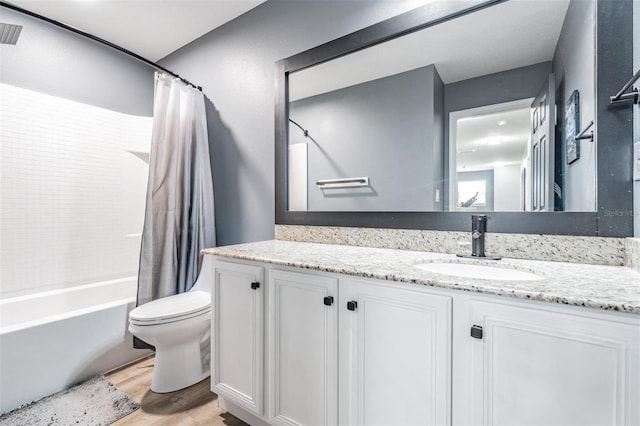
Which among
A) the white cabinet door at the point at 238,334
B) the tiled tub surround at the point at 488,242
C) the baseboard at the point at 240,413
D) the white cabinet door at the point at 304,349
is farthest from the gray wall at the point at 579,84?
the baseboard at the point at 240,413

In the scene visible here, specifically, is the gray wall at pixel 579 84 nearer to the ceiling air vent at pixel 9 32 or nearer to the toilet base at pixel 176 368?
the toilet base at pixel 176 368

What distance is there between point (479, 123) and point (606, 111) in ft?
1.38

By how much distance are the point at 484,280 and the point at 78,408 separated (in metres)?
2.03

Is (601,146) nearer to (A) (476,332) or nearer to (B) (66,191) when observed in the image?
(A) (476,332)

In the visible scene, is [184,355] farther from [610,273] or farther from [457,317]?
[610,273]

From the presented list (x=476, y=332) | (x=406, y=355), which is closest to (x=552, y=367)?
(x=476, y=332)

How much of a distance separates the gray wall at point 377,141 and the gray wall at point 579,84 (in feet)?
1.51

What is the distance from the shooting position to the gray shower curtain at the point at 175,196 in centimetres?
191

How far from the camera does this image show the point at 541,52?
118 cm

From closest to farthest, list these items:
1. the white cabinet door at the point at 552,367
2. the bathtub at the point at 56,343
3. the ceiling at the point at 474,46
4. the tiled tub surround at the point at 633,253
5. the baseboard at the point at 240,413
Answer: the white cabinet door at the point at 552,367
the tiled tub surround at the point at 633,253
the ceiling at the point at 474,46
the baseboard at the point at 240,413
the bathtub at the point at 56,343

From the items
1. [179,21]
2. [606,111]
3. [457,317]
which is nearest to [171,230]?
[179,21]

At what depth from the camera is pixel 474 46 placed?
132 cm

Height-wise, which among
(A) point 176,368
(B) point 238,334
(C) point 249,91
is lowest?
(A) point 176,368

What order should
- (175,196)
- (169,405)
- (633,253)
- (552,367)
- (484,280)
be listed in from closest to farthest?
1. (552,367)
2. (484,280)
3. (633,253)
4. (169,405)
5. (175,196)
